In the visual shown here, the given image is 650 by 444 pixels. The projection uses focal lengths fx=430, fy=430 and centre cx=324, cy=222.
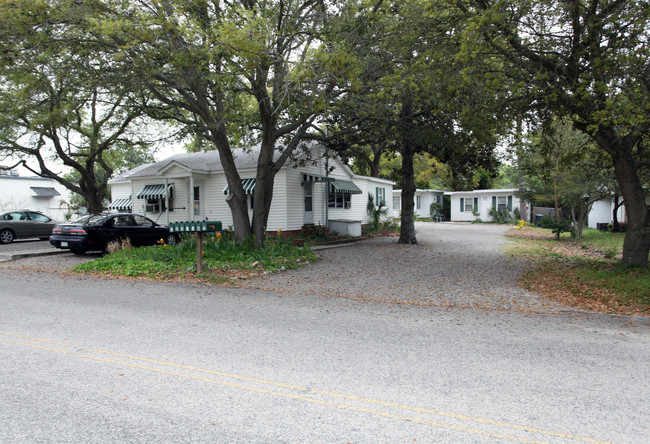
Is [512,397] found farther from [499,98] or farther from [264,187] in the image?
[264,187]

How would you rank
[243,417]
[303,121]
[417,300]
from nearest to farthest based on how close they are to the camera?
[243,417]
[417,300]
[303,121]

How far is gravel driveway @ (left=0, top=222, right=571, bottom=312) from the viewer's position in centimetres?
881

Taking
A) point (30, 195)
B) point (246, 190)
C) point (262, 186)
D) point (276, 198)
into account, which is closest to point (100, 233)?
point (262, 186)

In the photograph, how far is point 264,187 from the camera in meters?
14.5

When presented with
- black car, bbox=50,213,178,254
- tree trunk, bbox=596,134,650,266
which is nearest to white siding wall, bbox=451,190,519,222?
tree trunk, bbox=596,134,650,266

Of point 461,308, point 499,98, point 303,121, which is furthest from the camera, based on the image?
point 303,121

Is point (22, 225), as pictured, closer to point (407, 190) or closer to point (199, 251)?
point (199, 251)

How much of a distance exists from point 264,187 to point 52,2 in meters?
7.37

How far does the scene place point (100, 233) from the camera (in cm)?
1453

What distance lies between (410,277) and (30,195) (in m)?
39.1

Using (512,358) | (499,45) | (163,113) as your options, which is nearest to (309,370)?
(512,358)

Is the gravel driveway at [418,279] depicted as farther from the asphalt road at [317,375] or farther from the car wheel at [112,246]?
the car wheel at [112,246]

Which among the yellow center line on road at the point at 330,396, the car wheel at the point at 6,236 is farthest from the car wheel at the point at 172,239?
the yellow center line on road at the point at 330,396

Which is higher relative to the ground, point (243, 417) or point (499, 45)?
point (499, 45)
